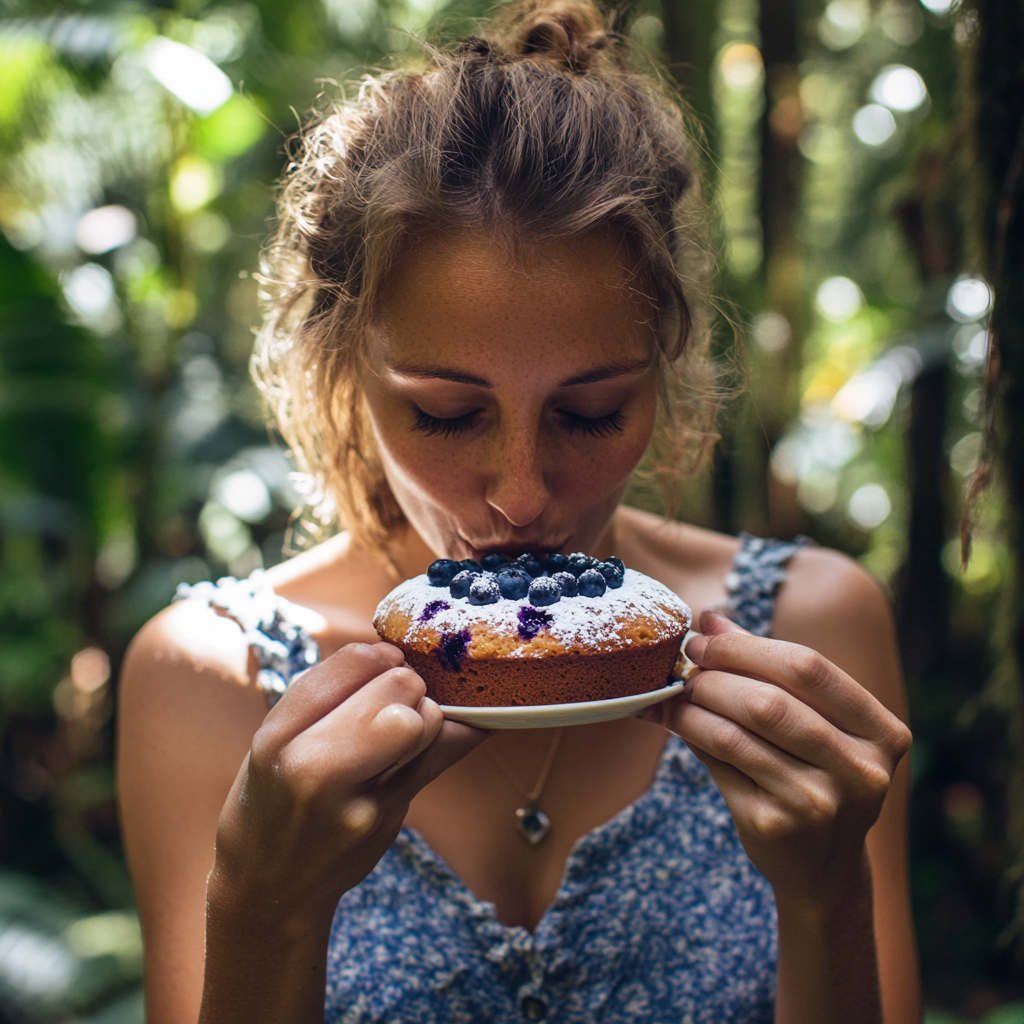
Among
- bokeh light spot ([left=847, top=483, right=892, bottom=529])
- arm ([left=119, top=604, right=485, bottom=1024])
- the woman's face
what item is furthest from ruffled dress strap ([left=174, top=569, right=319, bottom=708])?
bokeh light spot ([left=847, top=483, right=892, bottom=529])

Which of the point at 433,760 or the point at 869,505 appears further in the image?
the point at 869,505

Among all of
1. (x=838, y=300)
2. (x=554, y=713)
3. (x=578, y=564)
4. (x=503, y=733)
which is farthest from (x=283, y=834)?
(x=838, y=300)

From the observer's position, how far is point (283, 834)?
1.12 m

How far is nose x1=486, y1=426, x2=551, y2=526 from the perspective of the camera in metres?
1.37

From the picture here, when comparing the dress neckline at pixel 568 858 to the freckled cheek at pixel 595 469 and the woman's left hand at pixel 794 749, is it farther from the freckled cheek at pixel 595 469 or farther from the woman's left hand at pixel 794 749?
the freckled cheek at pixel 595 469

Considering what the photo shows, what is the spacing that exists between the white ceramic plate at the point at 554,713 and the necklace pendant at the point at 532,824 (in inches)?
26.2

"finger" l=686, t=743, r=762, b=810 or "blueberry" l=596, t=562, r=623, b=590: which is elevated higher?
"blueberry" l=596, t=562, r=623, b=590

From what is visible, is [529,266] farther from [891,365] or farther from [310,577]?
[891,365]

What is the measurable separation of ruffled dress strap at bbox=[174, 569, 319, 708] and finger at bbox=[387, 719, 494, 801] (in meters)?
0.67

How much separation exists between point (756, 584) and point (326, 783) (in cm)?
131

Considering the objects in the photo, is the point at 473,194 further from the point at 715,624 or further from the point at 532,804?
the point at 532,804

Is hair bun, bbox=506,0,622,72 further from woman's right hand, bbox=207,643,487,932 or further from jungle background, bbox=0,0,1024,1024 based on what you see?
jungle background, bbox=0,0,1024,1024

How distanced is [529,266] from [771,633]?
1150mm

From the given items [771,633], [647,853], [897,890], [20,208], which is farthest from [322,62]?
[897,890]
